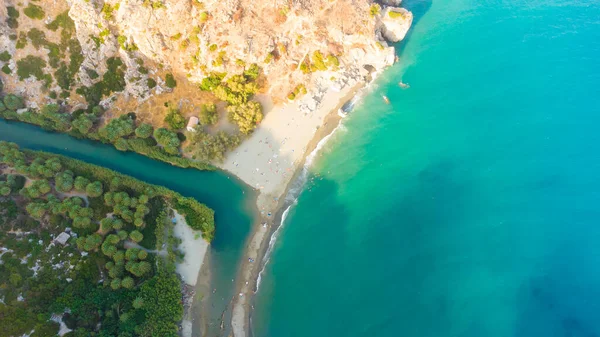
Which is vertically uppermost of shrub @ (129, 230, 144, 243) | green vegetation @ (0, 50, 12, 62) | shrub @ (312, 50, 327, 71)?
shrub @ (312, 50, 327, 71)

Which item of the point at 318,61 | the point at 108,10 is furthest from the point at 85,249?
the point at 318,61

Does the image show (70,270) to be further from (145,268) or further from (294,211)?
(294,211)

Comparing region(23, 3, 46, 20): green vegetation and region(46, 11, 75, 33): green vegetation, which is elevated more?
region(23, 3, 46, 20): green vegetation

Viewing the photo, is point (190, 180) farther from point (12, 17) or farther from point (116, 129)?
point (12, 17)

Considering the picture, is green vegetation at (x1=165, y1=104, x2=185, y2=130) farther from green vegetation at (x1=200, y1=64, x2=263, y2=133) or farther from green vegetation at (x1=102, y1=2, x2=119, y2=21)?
green vegetation at (x1=102, y1=2, x2=119, y2=21)

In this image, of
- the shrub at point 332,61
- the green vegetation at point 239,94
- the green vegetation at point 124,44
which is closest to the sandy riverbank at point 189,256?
the green vegetation at point 239,94

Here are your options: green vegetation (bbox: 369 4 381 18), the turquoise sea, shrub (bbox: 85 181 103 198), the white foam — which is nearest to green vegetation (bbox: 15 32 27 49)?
shrub (bbox: 85 181 103 198)

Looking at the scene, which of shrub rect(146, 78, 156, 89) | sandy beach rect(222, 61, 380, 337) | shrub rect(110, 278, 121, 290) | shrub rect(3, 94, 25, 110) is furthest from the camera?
shrub rect(146, 78, 156, 89)

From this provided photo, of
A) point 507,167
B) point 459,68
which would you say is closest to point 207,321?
point 507,167
